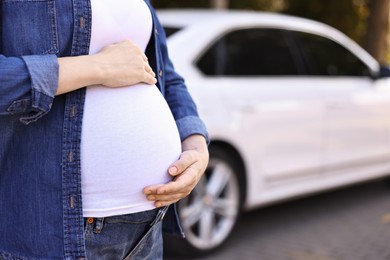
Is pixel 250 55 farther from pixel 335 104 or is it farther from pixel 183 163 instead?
pixel 183 163

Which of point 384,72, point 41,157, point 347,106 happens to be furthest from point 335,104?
point 41,157

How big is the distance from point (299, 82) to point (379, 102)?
1052 millimetres

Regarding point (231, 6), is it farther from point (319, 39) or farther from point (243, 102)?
point (243, 102)

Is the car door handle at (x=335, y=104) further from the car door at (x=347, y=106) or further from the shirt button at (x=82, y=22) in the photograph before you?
the shirt button at (x=82, y=22)

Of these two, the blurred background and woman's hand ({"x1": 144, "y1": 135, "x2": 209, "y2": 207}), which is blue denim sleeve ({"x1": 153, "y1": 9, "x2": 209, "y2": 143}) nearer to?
woman's hand ({"x1": 144, "y1": 135, "x2": 209, "y2": 207})

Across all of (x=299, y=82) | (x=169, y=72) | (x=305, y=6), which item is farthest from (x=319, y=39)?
(x=305, y=6)

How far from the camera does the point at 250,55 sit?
4.53 metres

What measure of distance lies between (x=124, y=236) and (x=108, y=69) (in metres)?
0.37

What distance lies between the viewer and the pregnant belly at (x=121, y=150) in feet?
4.45

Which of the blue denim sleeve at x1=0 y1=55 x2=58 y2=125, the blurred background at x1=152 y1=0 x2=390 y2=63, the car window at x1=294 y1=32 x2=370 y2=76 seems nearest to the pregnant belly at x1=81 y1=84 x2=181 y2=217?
Result: the blue denim sleeve at x1=0 y1=55 x2=58 y2=125

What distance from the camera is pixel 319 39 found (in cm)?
512

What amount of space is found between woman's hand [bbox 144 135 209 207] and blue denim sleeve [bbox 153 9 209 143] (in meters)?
0.09

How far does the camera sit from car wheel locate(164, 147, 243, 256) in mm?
3990

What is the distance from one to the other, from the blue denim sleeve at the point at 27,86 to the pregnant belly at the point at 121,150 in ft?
0.34
